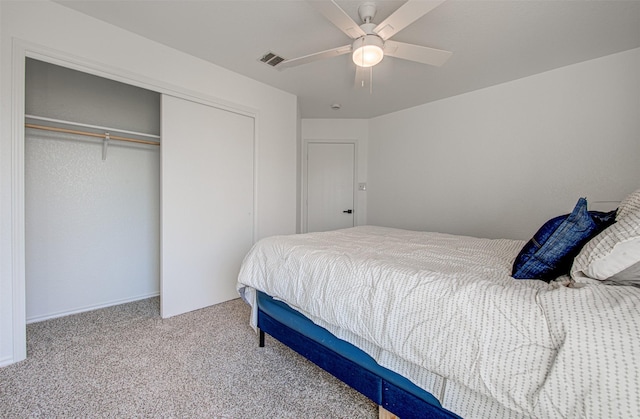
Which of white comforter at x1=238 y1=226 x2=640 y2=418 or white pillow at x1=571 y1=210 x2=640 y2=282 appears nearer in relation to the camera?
white comforter at x1=238 y1=226 x2=640 y2=418

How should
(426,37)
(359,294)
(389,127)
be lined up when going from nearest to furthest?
(359,294) < (426,37) < (389,127)

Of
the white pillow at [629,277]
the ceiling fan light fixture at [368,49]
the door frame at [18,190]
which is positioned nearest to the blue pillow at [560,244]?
the white pillow at [629,277]

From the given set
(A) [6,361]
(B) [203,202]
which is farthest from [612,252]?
(A) [6,361]

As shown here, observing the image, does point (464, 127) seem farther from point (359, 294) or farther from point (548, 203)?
point (359, 294)

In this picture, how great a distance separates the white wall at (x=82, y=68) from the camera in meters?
1.73

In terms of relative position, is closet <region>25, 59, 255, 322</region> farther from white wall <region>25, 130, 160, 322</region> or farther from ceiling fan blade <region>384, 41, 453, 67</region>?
ceiling fan blade <region>384, 41, 453, 67</region>

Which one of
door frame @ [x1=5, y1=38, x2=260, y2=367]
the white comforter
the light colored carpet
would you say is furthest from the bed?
door frame @ [x1=5, y1=38, x2=260, y2=367]

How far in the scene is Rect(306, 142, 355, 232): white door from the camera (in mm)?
4508

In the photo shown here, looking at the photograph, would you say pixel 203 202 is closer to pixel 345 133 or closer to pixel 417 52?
pixel 417 52

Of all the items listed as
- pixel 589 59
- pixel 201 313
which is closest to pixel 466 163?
pixel 589 59

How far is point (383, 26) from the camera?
5.42 ft

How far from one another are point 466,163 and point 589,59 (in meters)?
1.35

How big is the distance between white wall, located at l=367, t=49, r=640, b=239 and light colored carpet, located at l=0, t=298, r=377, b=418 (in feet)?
8.61

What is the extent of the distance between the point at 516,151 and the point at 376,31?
7.24ft
